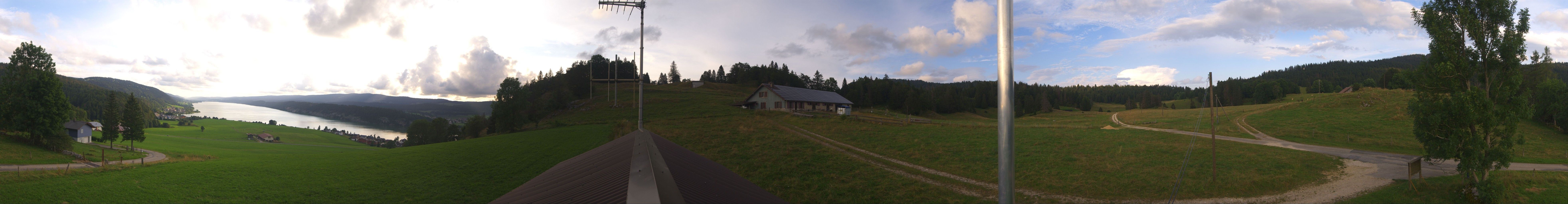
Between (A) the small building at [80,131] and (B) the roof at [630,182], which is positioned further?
(A) the small building at [80,131]

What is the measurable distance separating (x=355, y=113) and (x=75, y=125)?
9563 cm

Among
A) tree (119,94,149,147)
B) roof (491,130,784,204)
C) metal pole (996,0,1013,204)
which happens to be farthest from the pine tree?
metal pole (996,0,1013,204)

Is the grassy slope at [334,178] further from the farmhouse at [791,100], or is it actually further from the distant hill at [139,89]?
the distant hill at [139,89]

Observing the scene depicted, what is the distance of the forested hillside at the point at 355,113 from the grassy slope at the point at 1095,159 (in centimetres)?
9257

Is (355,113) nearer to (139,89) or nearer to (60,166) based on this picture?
(139,89)

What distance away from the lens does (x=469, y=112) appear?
68250 mm

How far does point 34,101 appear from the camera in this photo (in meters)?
35.1

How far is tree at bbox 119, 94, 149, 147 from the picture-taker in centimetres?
4247

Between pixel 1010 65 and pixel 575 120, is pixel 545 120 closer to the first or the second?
pixel 575 120

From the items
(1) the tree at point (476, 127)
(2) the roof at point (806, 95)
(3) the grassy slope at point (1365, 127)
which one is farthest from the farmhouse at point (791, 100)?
(3) the grassy slope at point (1365, 127)

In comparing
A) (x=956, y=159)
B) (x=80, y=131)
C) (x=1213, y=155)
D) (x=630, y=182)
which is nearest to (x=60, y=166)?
(x=80, y=131)

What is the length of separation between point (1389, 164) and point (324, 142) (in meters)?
115

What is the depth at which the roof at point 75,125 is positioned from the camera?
4575cm

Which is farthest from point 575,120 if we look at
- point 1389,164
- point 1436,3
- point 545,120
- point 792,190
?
point 1389,164
